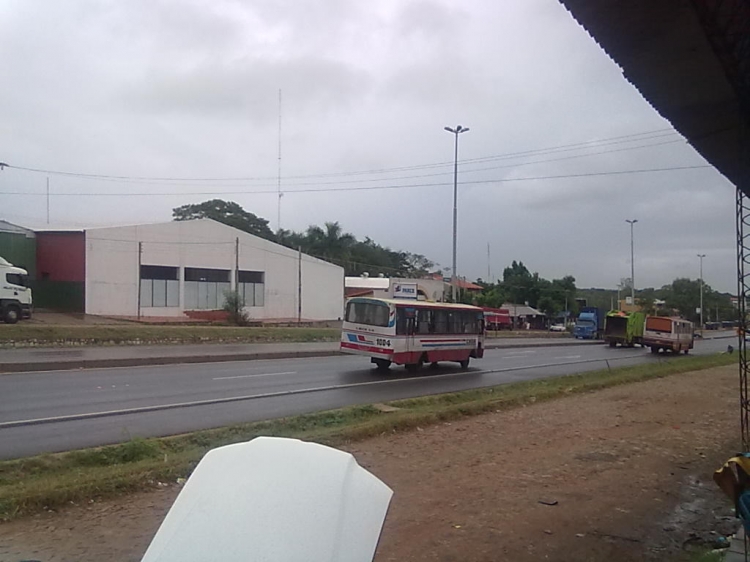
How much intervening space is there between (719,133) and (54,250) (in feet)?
145

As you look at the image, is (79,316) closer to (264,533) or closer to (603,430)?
(603,430)

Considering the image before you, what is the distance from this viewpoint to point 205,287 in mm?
49812

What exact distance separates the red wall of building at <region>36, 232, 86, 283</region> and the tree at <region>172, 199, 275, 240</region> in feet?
110

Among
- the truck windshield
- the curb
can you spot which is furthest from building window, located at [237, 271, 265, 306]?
the curb

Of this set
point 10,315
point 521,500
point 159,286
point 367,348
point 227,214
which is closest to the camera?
point 521,500

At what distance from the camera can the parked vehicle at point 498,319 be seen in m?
67.6

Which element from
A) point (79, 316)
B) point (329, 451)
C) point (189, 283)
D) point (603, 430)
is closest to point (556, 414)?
point (603, 430)

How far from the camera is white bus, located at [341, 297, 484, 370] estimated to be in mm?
20891

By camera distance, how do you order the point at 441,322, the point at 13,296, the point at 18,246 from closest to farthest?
the point at 441,322 < the point at 13,296 < the point at 18,246

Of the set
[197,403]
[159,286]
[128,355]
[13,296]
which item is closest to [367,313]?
[128,355]

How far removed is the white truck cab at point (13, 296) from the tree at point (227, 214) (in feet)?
147

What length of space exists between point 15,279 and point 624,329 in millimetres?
38554

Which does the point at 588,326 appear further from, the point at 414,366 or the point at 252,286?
the point at 414,366

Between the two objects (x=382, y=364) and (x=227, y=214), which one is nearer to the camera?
(x=382, y=364)
